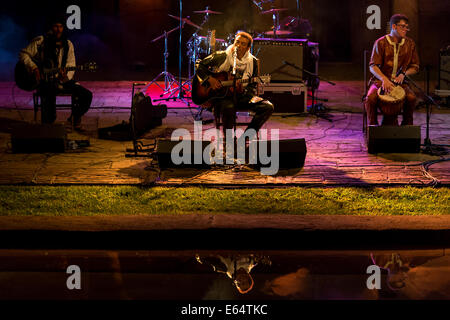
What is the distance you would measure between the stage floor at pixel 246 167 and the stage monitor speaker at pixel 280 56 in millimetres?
674

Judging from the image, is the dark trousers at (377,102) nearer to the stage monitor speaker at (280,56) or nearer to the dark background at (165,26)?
the stage monitor speaker at (280,56)

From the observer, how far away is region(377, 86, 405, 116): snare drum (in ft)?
27.3

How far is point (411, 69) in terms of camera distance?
8.38 metres

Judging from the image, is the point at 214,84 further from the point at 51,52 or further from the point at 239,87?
the point at 51,52

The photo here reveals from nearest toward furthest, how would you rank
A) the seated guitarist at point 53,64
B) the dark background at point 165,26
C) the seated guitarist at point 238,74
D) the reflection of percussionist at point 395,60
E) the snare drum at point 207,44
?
the seated guitarist at point 238,74
the reflection of percussionist at point 395,60
the seated guitarist at point 53,64
the snare drum at point 207,44
the dark background at point 165,26

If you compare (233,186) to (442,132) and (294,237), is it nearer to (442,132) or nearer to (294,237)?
(294,237)

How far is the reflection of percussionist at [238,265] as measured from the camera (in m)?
4.59

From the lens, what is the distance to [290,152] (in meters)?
7.25

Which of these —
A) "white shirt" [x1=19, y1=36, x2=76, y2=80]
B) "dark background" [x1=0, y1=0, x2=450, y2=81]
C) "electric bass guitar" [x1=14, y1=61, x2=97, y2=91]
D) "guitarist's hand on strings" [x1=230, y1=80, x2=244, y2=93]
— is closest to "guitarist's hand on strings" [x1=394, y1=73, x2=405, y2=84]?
"guitarist's hand on strings" [x1=230, y1=80, x2=244, y2=93]

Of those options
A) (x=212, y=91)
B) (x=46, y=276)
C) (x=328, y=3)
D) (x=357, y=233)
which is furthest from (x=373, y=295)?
(x=328, y=3)

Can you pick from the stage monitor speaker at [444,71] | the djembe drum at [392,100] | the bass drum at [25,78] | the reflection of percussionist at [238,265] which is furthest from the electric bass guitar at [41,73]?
the stage monitor speaker at [444,71]

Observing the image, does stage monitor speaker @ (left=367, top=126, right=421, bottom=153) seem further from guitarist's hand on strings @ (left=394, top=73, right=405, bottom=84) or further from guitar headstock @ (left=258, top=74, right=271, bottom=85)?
guitar headstock @ (left=258, top=74, right=271, bottom=85)

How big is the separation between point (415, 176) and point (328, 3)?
10.3 m

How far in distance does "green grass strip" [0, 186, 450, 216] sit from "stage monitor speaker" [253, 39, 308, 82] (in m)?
4.51
